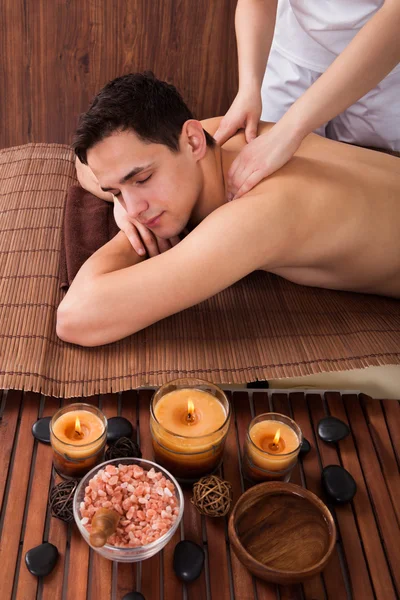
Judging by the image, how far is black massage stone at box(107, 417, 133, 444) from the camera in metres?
1.16

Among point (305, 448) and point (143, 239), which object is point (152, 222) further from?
point (305, 448)

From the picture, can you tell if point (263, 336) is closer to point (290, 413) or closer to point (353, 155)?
point (290, 413)

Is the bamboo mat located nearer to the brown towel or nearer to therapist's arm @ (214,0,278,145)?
the brown towel

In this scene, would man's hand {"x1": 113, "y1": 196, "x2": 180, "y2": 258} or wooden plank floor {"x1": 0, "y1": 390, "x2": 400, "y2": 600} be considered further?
man's hand {"x1": 113, "y1": 196, "x2": 180, "y2": 258}

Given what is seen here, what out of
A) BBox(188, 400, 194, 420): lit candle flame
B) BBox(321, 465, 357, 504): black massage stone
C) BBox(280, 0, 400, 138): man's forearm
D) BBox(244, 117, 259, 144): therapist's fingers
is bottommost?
BBox(321, 465, 357, 504): black massage stone

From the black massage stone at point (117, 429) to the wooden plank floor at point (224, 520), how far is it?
3 centimetres

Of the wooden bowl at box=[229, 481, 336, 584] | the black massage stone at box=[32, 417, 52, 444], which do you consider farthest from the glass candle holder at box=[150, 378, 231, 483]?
the black massage stone at box=[32, 417, 52, 444]

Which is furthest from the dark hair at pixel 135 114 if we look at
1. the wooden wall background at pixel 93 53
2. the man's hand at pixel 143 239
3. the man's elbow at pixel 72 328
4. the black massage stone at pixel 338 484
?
the wooden wall background at pixel 93 53

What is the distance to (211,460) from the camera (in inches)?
42.2

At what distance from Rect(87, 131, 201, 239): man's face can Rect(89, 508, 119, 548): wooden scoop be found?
2.26ft

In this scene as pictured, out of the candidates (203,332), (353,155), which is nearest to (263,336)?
(203,332)

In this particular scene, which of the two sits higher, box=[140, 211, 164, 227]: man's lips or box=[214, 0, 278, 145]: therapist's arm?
box=[214, 0, 278, 145]: therapist's arm

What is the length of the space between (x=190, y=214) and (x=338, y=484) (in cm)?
73

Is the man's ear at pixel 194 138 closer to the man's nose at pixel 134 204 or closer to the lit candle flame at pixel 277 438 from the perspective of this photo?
the man's nose at pixel 134 204
